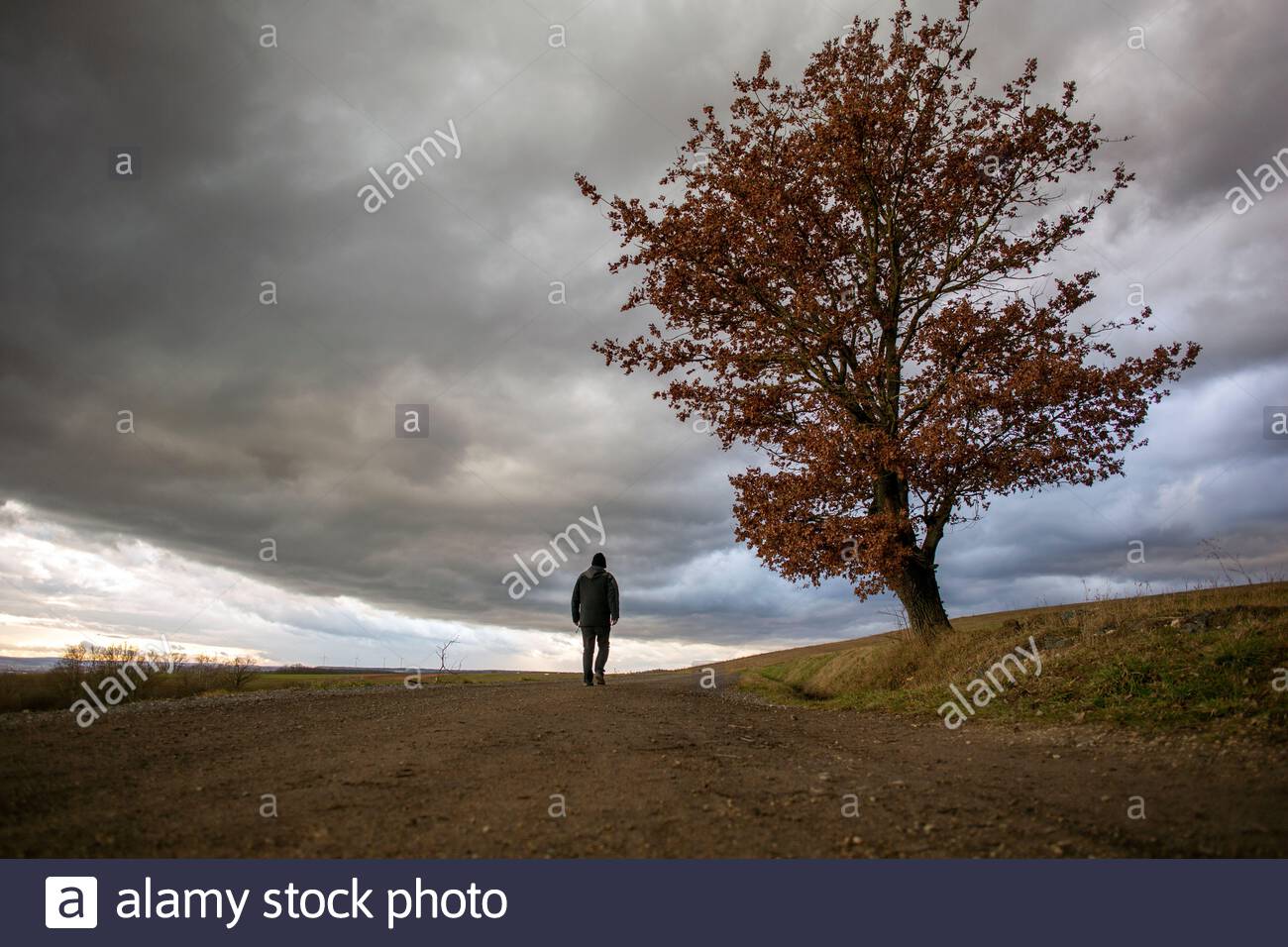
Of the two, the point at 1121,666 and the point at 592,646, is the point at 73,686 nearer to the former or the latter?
the point at 592,646

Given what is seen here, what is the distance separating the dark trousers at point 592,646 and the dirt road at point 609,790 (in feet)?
27.5

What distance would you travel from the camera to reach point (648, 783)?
7117mm

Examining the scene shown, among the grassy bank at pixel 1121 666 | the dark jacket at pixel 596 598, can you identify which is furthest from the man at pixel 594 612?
the grassy bank at pixel 1121 666

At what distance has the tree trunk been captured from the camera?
17844 millimetres

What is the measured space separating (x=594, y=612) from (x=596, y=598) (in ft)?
1.19

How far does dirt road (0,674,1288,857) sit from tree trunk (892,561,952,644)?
6986 mm

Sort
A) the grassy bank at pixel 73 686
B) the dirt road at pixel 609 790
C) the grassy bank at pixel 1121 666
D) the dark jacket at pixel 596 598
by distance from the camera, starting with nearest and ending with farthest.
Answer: the dirt road at pixel 609 790 → the grassy bank at pixel 1121 666 → the grassy bank at pixel 73 686 → the dark jacket at pixel 596 598

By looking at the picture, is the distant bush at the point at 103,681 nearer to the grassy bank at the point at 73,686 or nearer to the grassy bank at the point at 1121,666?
the grassy bank at the point at 73,686

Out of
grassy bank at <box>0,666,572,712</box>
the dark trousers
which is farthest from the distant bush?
the dark trousers

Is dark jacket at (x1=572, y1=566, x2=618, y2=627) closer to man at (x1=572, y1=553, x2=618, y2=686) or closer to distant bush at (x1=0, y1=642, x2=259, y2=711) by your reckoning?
man at (x1=572, y1=553, x2=618, y2=686)

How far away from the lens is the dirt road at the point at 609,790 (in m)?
5.41

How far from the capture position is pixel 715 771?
7773mm

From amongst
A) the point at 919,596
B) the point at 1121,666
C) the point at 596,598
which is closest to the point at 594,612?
the point at 596,598

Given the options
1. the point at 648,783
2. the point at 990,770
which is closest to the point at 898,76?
the point at 990,770
